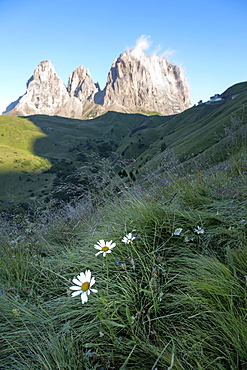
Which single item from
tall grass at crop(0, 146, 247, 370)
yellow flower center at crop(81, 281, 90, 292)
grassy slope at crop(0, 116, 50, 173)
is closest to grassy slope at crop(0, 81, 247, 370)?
tall grass at crop(0, 146, 247, 370)

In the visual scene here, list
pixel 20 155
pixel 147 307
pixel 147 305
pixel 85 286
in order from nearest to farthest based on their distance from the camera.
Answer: pixel 85 286 → pixel 147 305 → pixel 147 307 → pixel 20 155

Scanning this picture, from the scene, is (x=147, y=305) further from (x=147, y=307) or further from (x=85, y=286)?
(x=85, y=286)

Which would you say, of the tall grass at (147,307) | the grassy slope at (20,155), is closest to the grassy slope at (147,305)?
the tall grass at (147,307)

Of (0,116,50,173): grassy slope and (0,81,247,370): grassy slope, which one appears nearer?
(0,81,247,370): grassy slope

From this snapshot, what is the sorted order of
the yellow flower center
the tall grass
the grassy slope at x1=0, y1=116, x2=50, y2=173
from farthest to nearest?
the grassy slope at x1=0, y1=116, x2=50, y2=173, the yellow flower center, the tall grass

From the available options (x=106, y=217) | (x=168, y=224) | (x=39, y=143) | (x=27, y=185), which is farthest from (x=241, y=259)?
(x=39, y=143)

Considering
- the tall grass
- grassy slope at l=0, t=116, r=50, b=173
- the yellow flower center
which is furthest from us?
grassy slope at l=0, t=116, r=50, b=173

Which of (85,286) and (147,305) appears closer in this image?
(85,286)

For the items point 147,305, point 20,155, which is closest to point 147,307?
point 147,305

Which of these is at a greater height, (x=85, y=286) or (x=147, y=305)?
(x=85, y=286)

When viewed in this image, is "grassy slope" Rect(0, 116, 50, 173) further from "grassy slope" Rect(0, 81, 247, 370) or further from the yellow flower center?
the yellow flower center

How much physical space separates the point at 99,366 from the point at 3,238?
329 centimetres

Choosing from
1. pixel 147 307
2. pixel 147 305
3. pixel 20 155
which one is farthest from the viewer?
pixel 20 155

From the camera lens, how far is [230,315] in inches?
60.2
